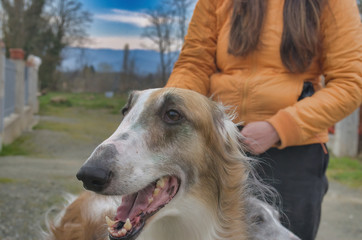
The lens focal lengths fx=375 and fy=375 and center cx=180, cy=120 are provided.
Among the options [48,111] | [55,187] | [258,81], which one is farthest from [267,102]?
[48,111]

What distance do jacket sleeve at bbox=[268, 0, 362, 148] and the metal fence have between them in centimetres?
1000

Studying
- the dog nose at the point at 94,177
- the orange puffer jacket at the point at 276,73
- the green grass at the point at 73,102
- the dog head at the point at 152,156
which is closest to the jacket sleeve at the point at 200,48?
the orange puffer jacket at the point at 276,73

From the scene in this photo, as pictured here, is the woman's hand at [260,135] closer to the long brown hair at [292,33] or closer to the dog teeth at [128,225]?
the long brown hair at [292,33]

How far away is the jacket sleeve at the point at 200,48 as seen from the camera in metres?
2.56

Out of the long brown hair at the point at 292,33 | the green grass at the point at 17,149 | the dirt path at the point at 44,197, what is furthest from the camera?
the green grass at the point at 17,149

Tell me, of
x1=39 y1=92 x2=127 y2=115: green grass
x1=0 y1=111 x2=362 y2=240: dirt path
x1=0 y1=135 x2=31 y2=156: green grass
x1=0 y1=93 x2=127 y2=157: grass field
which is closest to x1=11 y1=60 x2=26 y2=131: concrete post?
x1=0 y1=93 x2=127 y2=157: grass field

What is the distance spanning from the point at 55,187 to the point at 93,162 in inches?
196

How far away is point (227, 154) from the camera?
2.12 meters

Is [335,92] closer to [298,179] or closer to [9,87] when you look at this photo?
[298,179]

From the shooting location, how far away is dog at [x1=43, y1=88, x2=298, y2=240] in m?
1.67

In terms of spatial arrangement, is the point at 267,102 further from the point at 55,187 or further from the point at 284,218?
the point at 55,187

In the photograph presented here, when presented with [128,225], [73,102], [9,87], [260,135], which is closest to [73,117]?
[73,102]

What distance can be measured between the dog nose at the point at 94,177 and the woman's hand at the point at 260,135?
94 centimetres

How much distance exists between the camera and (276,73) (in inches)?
90.8
